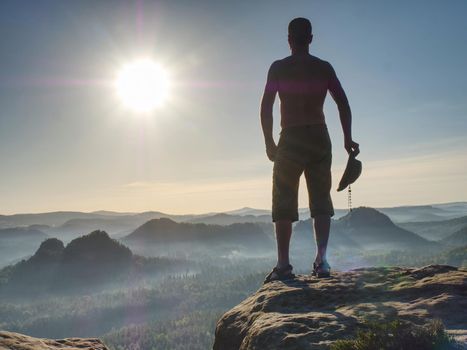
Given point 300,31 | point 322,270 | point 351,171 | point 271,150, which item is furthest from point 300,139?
point 322,270

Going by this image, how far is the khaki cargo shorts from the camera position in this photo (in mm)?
8711

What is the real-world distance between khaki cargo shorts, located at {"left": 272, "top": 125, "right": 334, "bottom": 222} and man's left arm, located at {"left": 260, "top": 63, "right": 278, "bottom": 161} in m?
0.26

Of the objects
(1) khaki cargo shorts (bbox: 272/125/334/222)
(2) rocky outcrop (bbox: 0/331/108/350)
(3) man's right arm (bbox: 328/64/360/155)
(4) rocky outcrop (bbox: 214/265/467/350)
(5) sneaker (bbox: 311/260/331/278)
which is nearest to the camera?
(4) rocky outcrop (bbox: 214/265/467/350)

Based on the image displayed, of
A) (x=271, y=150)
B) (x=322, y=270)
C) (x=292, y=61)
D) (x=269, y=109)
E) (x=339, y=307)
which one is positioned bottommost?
(x=339, y=307)

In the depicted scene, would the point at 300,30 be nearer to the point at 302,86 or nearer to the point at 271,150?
the point at 302,86

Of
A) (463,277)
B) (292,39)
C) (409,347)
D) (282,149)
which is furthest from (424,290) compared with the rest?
(292,39)

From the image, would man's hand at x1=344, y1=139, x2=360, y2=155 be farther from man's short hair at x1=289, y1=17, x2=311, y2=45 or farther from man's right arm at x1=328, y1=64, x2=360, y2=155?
man's short hair at x1=289, y1=17, x2=311, y2=45

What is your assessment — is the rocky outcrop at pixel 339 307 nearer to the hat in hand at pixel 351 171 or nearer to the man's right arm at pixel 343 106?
the hat in hand at pixel 351 171

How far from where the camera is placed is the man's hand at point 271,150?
30.0ft

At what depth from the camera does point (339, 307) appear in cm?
603

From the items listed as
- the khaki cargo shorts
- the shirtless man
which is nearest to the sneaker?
the shirtless man

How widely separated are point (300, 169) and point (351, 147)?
133 centimetres

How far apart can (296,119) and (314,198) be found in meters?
1.88

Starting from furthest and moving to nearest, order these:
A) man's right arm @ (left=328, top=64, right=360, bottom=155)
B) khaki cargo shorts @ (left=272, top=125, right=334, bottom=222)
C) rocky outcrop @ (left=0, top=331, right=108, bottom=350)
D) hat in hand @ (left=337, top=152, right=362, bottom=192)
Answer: man's right arm @ (left=328, top=64, right=360, bottom=155)
hat in hand @ (left=337, top=152, right=362, bottom=192)
khaki cargo shorts @ (left=272, top=125, right=334, bottom=222)
rocky outcrop @ (left=0, top=331, right=108, bottom=350)
